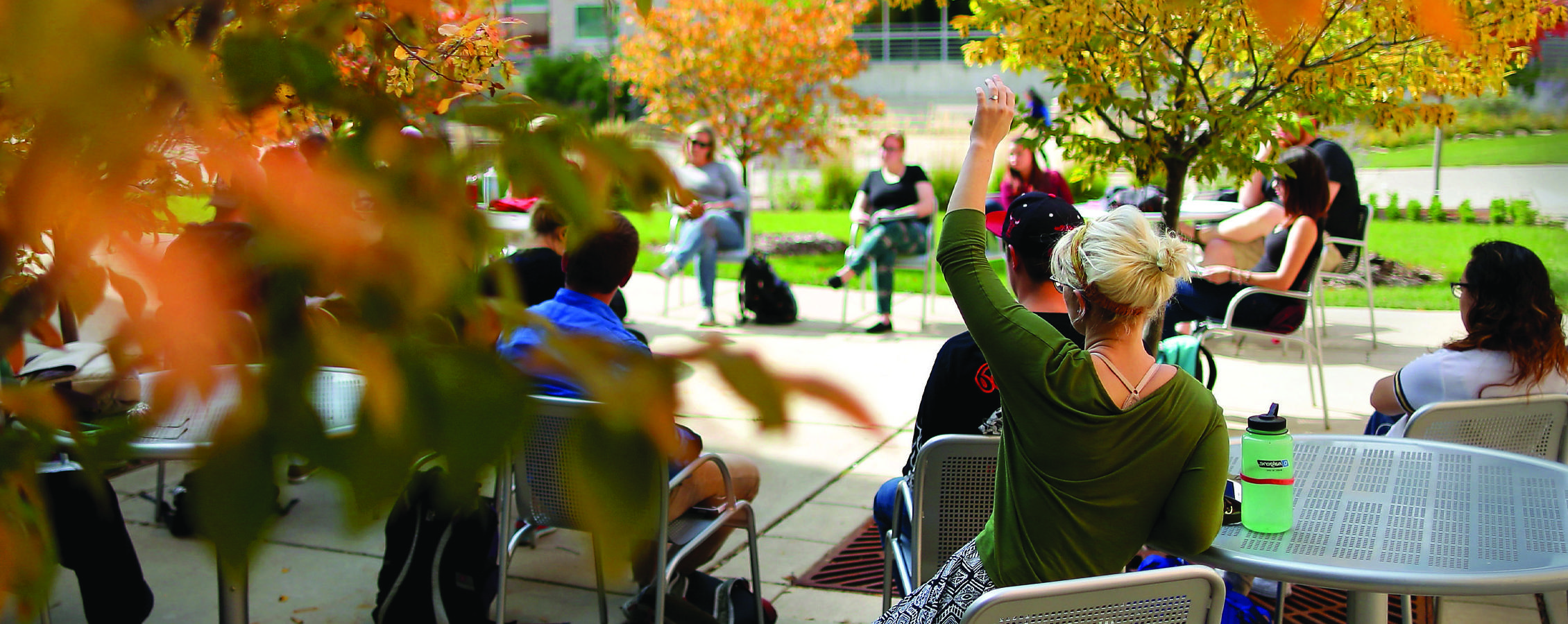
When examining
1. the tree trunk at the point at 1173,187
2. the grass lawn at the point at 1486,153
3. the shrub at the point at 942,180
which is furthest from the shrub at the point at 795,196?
the tree trunk at the point at 1173,187

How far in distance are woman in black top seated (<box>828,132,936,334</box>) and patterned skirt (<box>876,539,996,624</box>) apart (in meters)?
5.57

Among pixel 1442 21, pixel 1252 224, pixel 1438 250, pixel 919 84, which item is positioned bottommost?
pixel 1438 250

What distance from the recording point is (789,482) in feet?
15.2

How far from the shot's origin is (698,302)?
9.08m

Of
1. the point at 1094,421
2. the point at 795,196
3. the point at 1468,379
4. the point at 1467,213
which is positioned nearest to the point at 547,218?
the point at 1094,421

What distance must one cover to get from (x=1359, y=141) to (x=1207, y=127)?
12.6 meters

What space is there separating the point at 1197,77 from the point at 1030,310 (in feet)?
4.95

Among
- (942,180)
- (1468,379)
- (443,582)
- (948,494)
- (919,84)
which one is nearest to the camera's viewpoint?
(948,494)

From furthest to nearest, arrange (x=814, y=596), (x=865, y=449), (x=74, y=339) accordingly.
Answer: (x=865, y=449)
(x=814, y=596)
(x=74, y=339)

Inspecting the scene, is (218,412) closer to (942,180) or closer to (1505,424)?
(1505,424)

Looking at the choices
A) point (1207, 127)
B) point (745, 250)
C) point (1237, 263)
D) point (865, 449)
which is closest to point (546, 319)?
point (1207, 127)

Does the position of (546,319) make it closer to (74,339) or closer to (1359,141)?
(74,339)

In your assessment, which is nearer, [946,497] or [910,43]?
[946,497]

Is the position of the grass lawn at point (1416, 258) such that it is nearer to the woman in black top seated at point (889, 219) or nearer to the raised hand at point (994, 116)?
the woman in black top seated at point (889, 219)
